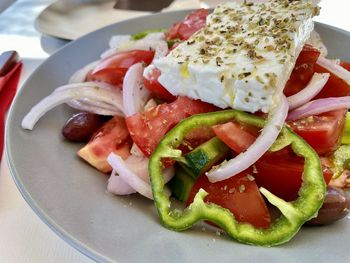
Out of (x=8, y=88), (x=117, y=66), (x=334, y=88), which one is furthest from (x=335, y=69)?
(x=8, y=88)

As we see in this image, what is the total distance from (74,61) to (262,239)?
1.22 metres

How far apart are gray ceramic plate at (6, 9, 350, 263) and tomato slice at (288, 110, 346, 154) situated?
0.87ft

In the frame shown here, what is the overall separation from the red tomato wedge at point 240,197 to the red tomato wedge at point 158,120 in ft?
0.68

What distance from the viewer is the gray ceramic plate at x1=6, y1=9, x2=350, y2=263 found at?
1.11 m

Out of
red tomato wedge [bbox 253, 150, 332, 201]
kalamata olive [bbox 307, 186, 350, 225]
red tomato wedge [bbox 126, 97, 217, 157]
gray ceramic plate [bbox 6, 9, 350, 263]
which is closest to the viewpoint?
gray ceramic plate [bbox 6, 9, 350, 263]

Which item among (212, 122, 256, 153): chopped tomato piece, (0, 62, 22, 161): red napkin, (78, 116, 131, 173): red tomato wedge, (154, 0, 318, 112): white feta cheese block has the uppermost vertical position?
(154, 0, 318, 112): white feta cheese block

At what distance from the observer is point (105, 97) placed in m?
1.70

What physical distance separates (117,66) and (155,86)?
9.8 inches

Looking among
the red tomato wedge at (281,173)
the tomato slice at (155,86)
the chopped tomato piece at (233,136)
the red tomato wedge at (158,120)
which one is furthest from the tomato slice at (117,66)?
the red tomato wedge at (281,173)

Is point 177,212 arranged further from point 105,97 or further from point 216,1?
point 216,1

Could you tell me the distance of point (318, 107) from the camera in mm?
1506

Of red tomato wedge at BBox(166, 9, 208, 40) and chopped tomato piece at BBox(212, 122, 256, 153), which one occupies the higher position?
chopped tomato piece at BBox(212, 122, 256, 153)

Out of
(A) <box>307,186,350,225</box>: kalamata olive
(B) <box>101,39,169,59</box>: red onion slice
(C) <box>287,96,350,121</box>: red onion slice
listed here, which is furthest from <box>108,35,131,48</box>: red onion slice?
(A) <box>307,186,350,225</box>: kalamata olive

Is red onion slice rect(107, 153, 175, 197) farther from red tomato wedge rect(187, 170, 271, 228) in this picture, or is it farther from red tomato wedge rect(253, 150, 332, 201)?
red tomato wedge rect(253, 150, 332, 201)
